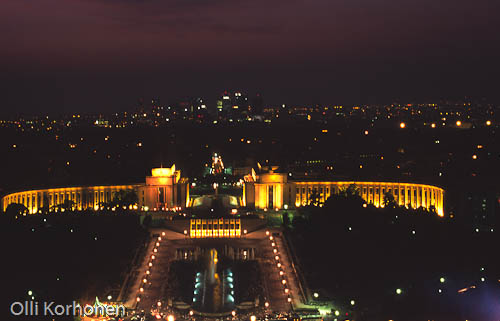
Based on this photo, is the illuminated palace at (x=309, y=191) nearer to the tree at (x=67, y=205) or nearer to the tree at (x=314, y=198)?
the tree at (x=314, y=198)

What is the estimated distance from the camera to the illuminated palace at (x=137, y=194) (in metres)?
48.6

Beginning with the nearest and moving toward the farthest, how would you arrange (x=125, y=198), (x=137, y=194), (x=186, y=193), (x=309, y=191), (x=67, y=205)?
(x=67, y=205), (x=125, y=198), (x=137, y=194), (x=186, y=193), (x=309, y=191)

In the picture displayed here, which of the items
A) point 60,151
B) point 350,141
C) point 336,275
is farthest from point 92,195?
point 350,141

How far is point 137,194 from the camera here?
49844 mm

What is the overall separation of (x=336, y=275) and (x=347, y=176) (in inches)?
904

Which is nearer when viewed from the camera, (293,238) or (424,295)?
(424,295)

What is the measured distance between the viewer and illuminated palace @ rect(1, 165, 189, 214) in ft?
160

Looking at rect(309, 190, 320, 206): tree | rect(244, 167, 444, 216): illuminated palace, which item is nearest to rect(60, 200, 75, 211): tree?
rect(244, 167, 444, 216): illuminated palace

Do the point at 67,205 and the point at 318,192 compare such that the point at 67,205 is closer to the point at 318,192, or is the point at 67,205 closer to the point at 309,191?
the point at 309,191

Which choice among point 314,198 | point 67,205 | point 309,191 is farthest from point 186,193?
point 314,198

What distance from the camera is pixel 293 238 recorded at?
39500 millimetres

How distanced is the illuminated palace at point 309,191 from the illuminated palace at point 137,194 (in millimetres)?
5439

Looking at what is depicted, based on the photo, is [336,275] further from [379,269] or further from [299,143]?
[299,143]

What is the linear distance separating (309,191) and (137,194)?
13283 mm
